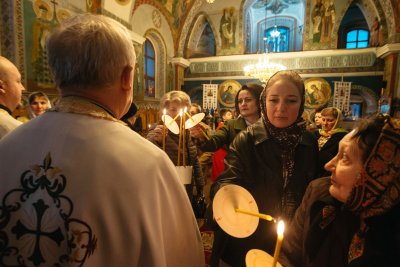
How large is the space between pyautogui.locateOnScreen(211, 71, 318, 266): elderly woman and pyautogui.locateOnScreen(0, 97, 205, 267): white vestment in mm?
713

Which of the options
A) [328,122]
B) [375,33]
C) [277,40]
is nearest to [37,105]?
[328,122]

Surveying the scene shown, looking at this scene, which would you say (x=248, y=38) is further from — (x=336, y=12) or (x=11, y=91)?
(x=11, y=91)

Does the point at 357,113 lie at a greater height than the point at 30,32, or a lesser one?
lesser

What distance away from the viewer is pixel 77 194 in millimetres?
717

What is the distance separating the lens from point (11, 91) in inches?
73.4

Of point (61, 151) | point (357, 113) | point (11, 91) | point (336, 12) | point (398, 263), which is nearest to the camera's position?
point (61, 151)

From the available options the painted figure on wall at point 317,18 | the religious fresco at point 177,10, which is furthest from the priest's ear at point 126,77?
the painted figure on wall at point 317,18

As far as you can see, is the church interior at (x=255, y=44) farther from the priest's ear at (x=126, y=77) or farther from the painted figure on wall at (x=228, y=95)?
the priest's ear at (x=126, y=77)

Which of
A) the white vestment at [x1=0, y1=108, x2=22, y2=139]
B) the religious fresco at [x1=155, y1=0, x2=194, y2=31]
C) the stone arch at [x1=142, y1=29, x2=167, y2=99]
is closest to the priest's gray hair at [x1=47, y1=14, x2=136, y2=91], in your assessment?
the white vestment at [x1=0, y1=108, x2=22, y2=139]

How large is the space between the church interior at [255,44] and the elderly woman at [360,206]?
687cm

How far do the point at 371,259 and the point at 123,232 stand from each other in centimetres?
87

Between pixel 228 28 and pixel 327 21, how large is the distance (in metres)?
4.81

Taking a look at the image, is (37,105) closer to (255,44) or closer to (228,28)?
(228,28)

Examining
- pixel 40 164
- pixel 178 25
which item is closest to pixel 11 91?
pixel 40 164
